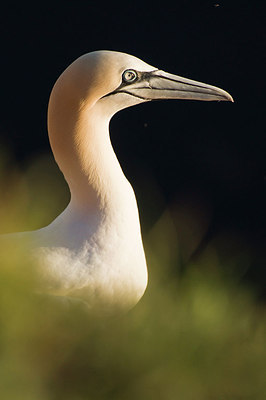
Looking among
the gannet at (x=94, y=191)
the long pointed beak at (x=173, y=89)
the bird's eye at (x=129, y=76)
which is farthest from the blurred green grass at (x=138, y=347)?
the long pointed beak at (x=173, y=89)

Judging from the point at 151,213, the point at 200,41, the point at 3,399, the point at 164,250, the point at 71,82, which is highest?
the point at 200,41

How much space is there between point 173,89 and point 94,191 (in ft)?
2.03

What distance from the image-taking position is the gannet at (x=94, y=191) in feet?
7.50

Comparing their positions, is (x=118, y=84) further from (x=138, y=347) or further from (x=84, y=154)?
(x=138, y=347)

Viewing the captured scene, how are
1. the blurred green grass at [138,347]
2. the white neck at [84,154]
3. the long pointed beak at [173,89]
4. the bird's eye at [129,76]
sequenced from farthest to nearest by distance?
the long pointed beak at [173,89]
the bird's eye at [129,76]
the white neck at [84,154]
the blurred green grass at [138,347]

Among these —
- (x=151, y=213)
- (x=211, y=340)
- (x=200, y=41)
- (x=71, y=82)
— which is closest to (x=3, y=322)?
(x=211, y=340)

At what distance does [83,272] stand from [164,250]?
5.48 feet

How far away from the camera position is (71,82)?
2326 millimetres

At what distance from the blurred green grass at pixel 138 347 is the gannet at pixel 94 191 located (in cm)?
175

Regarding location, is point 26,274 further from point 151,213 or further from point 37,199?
point 151,213

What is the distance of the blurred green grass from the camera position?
406mm

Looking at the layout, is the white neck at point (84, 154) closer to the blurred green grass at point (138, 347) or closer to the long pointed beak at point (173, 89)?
the long pointed beak at point (173, 89)

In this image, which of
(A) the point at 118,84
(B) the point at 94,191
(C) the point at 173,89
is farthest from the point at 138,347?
(C) the point at 173,89

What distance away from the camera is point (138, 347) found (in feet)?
1.42
